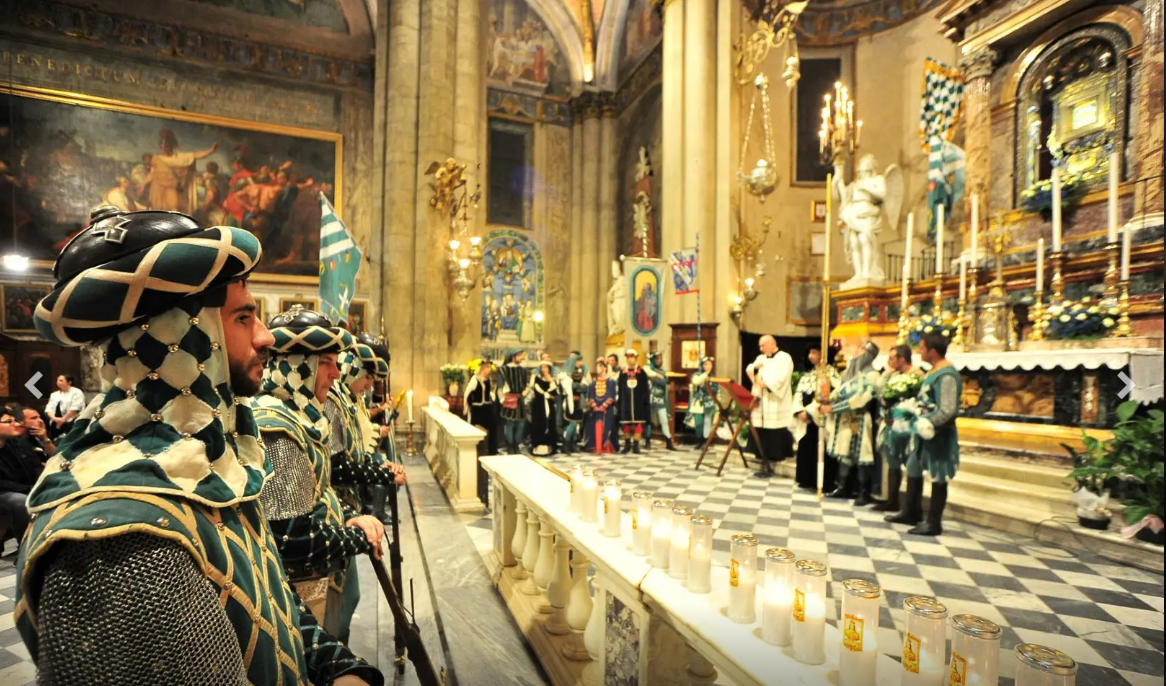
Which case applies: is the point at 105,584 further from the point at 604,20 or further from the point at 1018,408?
the point at 604,20

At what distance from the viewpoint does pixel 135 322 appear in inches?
39.5

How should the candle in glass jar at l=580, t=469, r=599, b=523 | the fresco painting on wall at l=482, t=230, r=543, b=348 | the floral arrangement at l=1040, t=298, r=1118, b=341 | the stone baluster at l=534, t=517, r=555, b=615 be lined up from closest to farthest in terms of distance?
the candle in glass jar at l=580, t=469, r=599, b=523 → the stone baluster at l=534, t=517, r=555, b=615 → the floral arrangement at l=1040, t=298, r=1118, b=341 → the fresco painting on wall at l=482, t=230, r=543, b=348

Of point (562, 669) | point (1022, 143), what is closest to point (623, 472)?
point (562, 669)

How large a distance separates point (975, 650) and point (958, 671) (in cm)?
7

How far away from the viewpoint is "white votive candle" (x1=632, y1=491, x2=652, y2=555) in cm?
209

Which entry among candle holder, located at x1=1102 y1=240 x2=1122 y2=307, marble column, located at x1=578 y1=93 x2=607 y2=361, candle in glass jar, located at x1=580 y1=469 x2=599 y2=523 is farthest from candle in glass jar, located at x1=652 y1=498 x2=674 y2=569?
marble column, located at x1=578 y1=93 x2=607 y2=361

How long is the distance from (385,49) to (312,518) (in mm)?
13050

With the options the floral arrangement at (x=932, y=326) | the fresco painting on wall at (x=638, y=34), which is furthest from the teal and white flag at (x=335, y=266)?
the fresco painting on wall at (x=638, y=34)

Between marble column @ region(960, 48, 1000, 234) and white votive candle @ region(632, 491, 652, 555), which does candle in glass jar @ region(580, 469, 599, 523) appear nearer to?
white votive candle @ region(632, 491, 652, 555)

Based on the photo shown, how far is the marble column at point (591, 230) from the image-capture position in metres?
20.5

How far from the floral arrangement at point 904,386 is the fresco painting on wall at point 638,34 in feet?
51.0

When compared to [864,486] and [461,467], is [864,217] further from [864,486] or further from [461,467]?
[461,467]

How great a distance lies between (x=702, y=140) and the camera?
12.7 metres

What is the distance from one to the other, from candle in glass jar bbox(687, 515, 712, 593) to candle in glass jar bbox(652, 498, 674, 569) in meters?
0.16
